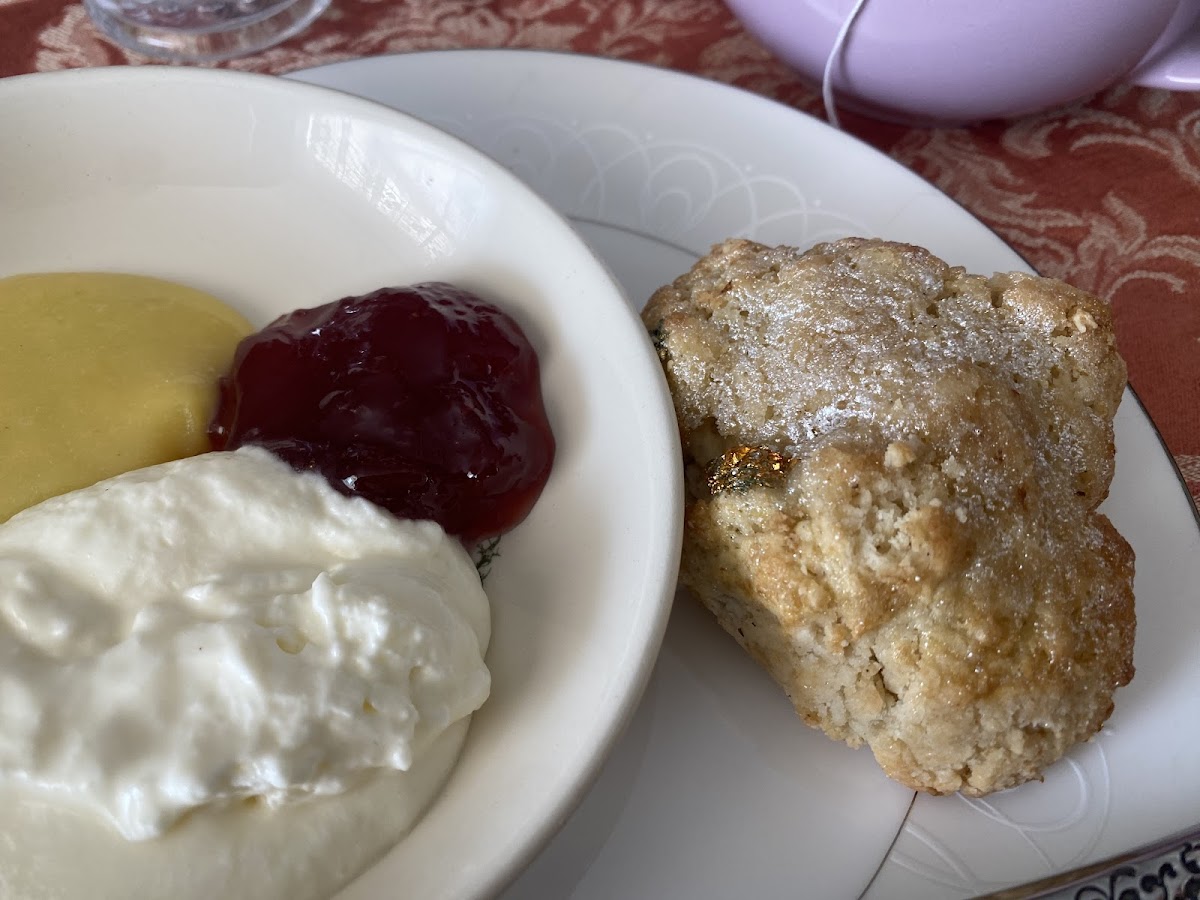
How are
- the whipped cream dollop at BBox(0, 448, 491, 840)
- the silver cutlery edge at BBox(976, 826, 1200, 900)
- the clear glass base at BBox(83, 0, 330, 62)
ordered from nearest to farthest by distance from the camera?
the whipped cream dollop at BBox(0, 448, 491, 840) → the silver cutlery edge at BBox(976, 826, 1200, 900) → the clear glass base at BBox(83, 0, 330, 62)

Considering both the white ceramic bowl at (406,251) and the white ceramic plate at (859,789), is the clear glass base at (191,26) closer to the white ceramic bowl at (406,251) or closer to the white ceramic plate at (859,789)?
the white ceramic bowl at (406,251)

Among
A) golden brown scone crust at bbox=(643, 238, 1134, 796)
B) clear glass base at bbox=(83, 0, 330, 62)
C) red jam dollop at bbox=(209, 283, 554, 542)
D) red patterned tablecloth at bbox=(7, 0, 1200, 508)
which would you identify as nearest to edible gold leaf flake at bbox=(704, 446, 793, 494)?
golden brown scone crust at bbox=(643, 238, 1134, 796)

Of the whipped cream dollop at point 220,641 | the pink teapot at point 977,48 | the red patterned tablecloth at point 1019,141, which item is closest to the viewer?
the whipped cream dollop at point 220,641

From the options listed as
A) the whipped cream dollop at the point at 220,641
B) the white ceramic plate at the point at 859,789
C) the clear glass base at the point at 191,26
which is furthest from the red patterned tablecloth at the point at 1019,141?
the whipped cream dollop at the point at 220,641

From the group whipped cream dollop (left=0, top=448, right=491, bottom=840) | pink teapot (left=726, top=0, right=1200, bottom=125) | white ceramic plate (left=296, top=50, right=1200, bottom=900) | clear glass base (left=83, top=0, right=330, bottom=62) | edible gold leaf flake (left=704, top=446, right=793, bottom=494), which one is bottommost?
white ceramic plate (left=296, top=50, right=1200, bottom=900)

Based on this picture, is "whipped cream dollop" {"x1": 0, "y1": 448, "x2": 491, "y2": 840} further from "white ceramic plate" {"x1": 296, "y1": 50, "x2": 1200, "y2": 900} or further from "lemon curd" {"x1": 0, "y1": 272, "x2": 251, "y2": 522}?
"white ceramic plate" {"x1": 296, "y1": 50, "x2": 1200, "y2": 900}

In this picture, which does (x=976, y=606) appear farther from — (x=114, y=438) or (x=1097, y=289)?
(x=114, y=438)

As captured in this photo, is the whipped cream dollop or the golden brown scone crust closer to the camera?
the whipped cream dollop
